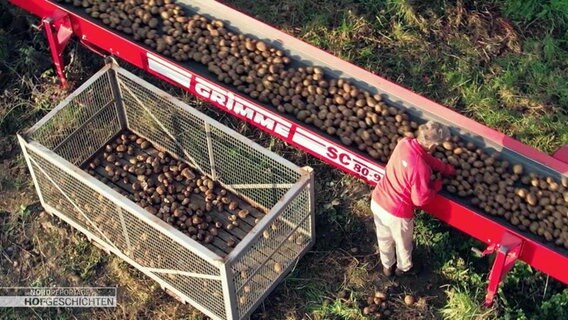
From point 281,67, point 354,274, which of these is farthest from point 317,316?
point 281,67

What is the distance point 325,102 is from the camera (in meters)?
8.54

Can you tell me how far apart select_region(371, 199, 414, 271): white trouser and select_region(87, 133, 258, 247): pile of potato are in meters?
1.44

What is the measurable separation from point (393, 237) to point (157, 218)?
2080 millimetres

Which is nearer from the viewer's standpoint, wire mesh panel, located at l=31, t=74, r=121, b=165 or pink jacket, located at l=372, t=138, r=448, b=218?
pink jacket, located at l=372, t=138, r=448, b=218

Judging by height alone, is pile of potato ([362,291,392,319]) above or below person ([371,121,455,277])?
below

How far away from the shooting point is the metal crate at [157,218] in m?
7.72

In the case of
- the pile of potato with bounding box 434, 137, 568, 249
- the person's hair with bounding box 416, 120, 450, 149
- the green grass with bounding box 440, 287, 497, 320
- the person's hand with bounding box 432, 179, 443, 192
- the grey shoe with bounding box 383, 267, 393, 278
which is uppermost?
the person's hair with bounding box 416, 120, 450, 149

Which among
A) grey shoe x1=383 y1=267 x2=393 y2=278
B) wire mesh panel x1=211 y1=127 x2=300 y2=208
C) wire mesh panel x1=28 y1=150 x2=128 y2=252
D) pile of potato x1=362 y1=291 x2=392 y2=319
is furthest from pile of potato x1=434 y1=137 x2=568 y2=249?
wire mesh panel x1=28 y1=150 x2=128 y2=252

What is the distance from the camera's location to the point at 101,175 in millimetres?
9203

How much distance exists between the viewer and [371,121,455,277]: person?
7348 millimetres

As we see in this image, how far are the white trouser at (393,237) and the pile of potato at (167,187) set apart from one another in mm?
1443

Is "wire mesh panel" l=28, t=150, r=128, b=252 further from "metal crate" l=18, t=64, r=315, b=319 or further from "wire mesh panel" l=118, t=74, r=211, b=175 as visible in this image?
"wire mesh panel" l=118, t=74, r=211, b=175

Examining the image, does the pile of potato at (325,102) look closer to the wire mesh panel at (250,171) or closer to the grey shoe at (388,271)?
the wire mesh panel at (250,171)

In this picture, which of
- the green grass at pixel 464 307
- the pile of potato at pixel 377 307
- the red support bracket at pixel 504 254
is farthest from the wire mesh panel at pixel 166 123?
the red support bracket at pixel 504 254
